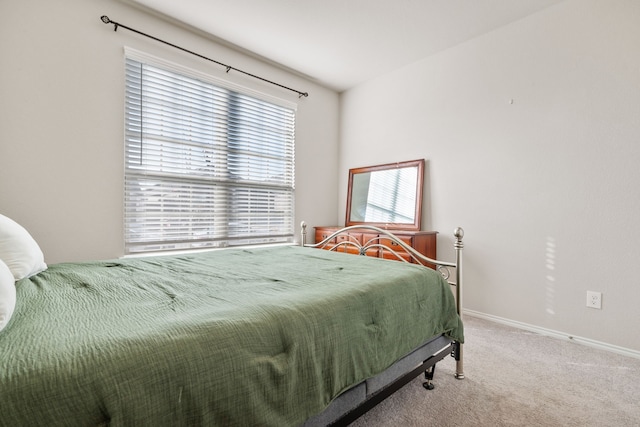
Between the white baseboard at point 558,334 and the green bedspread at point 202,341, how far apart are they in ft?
4.93

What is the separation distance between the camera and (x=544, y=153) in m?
2.56

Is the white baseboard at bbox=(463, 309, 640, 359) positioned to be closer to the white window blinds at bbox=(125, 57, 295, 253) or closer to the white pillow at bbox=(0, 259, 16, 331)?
the white window blinds at bbox=(125, 57, 295, 253)

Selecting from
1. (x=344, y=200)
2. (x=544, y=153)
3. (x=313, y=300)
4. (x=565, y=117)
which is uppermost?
(x=565, y=117)

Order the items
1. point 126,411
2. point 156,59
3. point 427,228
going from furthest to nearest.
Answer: point 427,228, point 156,59, point 126,411

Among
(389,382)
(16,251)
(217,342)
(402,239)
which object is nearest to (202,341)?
(217,342)

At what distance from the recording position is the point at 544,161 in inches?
101

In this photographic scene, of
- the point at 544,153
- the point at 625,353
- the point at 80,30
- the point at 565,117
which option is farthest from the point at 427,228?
the point at 80,30

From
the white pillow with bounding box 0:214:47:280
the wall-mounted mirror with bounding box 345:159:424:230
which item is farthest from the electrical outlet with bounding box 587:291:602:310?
the white pillow with bounding box 0:214:47:280

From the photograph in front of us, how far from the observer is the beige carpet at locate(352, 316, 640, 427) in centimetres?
146

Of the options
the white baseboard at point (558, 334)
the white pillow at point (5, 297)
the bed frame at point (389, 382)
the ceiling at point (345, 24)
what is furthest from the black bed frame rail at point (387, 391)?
the ceiling at point (345, 24)

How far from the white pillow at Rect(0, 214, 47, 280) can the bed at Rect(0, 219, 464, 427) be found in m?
0.05

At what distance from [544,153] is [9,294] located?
3.27m

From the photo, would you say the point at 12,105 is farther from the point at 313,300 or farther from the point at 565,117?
the point at 565,117

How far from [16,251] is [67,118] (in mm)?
1392
